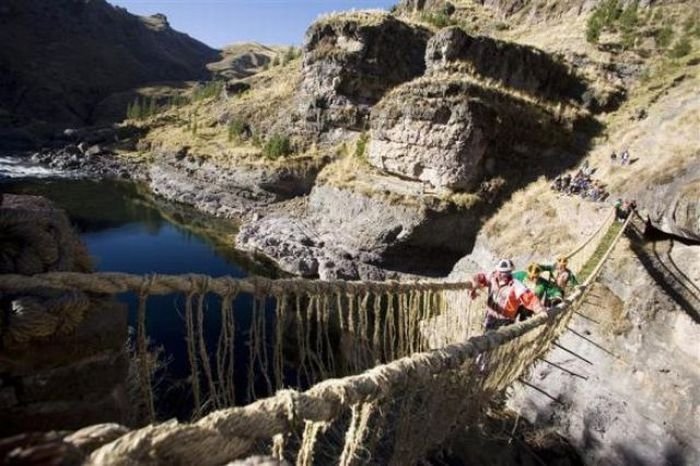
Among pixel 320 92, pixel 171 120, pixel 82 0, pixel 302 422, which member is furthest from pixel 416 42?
pixel 82 0

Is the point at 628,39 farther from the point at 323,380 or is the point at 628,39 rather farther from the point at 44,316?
the point at 44,316

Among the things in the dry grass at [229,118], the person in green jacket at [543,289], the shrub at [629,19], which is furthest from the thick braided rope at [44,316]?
the shrub at [629,19]

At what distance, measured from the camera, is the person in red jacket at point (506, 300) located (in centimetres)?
607

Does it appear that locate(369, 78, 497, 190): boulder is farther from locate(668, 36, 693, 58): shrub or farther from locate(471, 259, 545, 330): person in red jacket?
locate(471, 259, 545, 330): person in red jacket

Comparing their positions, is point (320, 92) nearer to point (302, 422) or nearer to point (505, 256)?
point (505, 256)

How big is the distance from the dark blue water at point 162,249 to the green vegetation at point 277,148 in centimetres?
558

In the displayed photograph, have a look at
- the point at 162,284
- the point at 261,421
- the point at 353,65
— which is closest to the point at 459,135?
the point at 353,65

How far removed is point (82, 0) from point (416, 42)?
85208 mm

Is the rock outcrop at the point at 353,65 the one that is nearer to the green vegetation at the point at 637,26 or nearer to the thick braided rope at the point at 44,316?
the green vegetation at the point at 637,26

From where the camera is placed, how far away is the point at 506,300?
6.29m

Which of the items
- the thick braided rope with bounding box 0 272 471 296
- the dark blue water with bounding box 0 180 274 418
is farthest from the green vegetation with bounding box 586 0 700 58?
A: the thick braided rope with bounding box 0 272 471 296

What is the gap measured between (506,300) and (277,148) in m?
24.8

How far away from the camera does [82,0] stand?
301 feet

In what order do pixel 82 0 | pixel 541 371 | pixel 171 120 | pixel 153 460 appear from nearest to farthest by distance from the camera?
pixel 153 460, pixel 541 371, pixel 171 120, pixel 82 0
